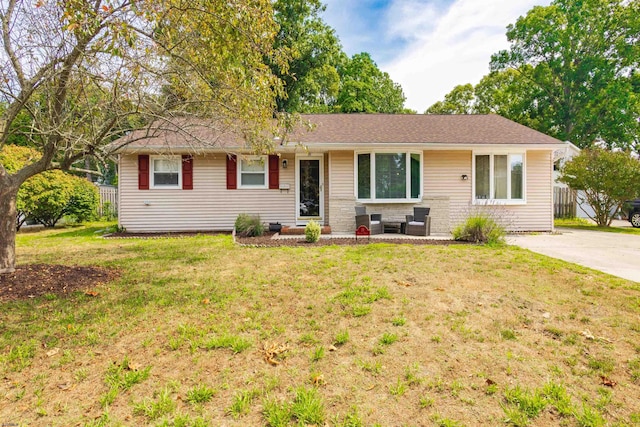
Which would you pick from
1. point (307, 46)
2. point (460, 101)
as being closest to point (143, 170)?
point (307, 46)

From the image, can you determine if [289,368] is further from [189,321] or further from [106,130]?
[106,130]

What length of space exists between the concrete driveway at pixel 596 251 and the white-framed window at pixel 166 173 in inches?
415

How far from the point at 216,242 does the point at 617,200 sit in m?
15.4

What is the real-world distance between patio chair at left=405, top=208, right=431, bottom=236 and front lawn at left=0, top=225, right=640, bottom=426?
448 cm

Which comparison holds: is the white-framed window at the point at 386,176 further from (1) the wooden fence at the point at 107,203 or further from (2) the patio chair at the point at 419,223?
(1) the wooden fence at the point at 107,203

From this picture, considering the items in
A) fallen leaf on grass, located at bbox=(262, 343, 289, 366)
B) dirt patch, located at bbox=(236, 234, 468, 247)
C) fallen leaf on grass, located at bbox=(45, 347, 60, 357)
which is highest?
dirt patch, located at bbox=(236, 234, 468, 247)

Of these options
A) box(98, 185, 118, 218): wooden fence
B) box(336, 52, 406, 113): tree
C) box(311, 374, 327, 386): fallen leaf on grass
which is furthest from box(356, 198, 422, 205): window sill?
box(336, 52, 406, 113): tree

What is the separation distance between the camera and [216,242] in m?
8.67

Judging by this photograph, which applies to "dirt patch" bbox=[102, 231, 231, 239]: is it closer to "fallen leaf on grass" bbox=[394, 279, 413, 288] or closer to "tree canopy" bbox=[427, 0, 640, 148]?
"fallen leaf on grass" bbox=[394, 279, 413, 288]

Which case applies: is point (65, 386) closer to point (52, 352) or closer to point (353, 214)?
point (52, 352)

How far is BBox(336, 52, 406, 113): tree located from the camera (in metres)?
27.2

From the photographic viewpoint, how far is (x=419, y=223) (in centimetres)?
996

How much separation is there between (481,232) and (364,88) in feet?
72.5

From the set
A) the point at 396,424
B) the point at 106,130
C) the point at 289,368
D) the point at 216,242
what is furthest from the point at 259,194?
the point at 396,424
